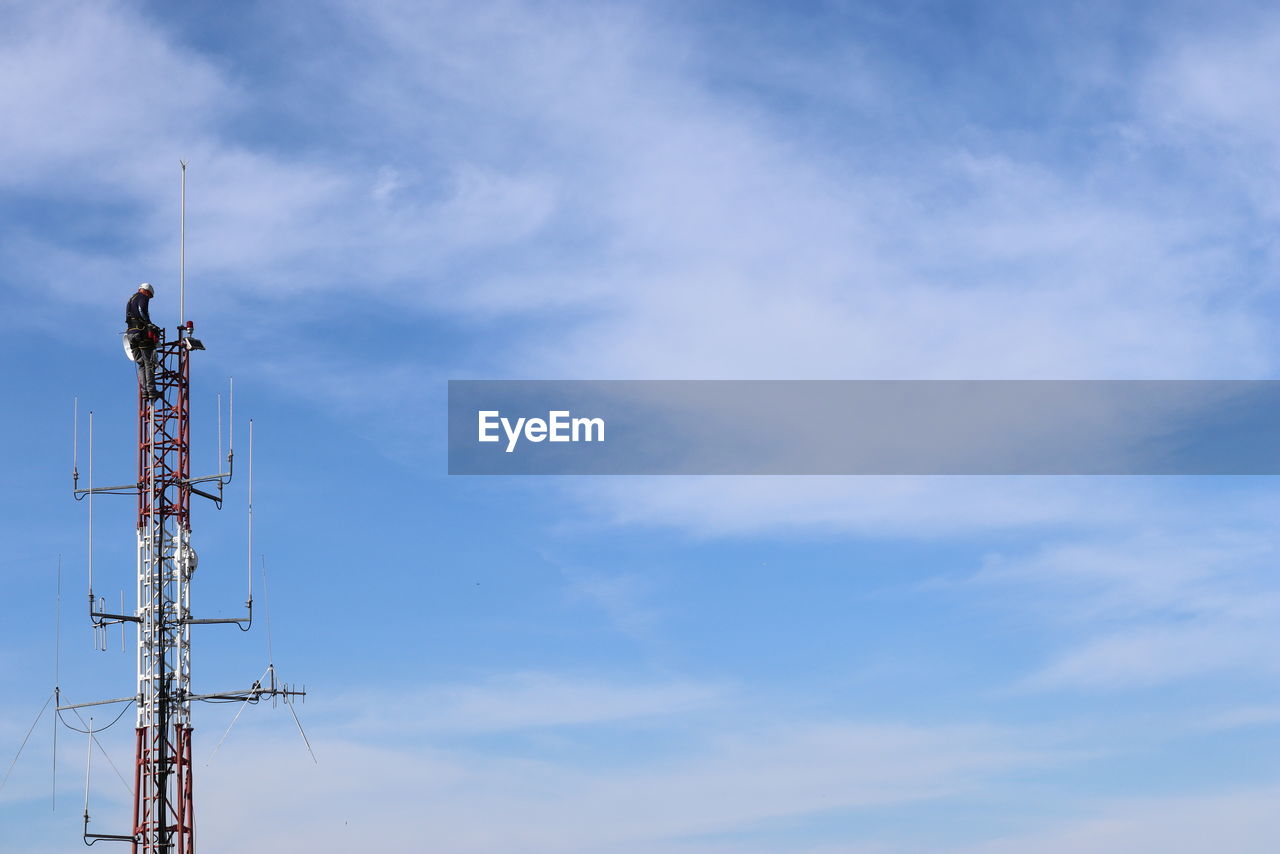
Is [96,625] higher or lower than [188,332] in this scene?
Result: lower

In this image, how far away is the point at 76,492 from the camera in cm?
13800

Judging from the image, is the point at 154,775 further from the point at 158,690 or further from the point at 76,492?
the point at 76,492

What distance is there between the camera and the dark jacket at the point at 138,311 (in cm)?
14138

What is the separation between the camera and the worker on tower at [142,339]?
464 ft

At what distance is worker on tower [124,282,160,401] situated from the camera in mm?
141375

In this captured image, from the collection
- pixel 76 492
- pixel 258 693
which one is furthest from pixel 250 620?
pixel 76 492

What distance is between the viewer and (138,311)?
14175 cm

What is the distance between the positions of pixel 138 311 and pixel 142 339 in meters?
1.99

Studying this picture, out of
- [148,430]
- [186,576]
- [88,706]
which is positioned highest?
[148,430]

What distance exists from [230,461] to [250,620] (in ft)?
37.4

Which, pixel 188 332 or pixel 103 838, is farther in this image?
pixel 188 332

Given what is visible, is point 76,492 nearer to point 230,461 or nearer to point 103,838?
point 230,461

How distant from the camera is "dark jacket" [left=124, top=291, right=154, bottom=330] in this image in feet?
464

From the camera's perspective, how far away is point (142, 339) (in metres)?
142
